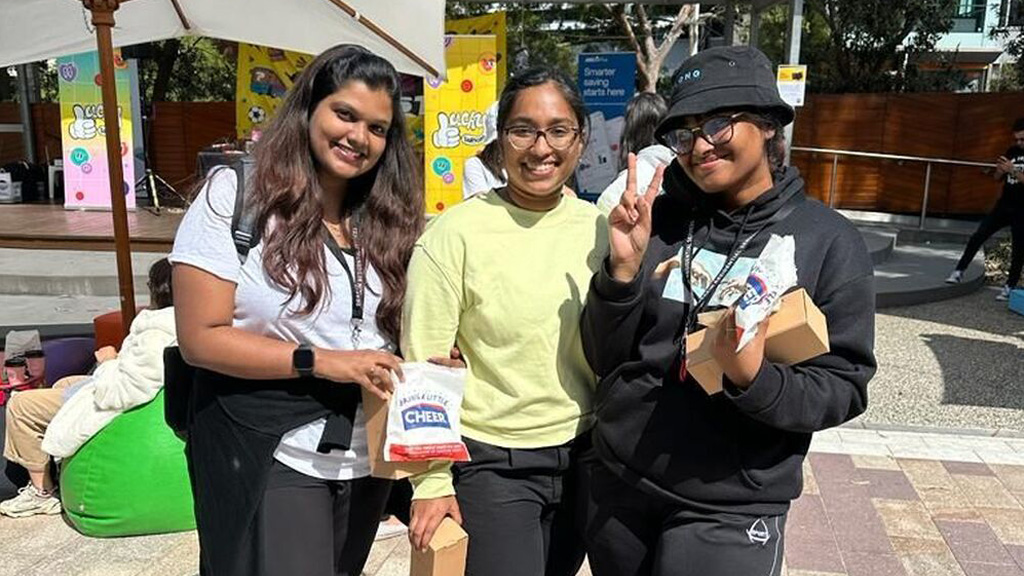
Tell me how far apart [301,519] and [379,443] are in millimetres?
268

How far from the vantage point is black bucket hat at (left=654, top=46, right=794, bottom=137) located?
149cm

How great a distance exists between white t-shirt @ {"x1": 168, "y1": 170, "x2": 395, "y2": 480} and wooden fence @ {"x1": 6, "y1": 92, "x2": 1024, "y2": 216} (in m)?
12.5

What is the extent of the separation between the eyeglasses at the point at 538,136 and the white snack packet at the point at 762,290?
57 cm

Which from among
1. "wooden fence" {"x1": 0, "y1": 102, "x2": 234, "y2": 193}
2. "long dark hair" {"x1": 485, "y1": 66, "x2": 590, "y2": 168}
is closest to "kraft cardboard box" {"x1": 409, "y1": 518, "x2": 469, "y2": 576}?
"long dark hair" {"x1": 485, "y1": 66, "x2": 590, "y2": 168}

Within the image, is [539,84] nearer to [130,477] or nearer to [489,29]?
[130,477]

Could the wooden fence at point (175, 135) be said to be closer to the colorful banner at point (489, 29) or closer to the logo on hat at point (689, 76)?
the colorful banner at point (489, 29)

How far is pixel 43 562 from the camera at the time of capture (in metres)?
3.06

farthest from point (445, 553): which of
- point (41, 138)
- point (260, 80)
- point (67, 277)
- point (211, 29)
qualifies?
point (41, 138)

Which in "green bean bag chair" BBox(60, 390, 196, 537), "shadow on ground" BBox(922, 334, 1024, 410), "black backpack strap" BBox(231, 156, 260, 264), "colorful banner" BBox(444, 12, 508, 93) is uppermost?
"colorful banner" BBox(444, 12, 508, 93)

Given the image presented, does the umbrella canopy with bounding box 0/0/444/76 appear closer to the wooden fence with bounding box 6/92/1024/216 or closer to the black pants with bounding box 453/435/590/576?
the black pants with bounding box 453/435/590/576

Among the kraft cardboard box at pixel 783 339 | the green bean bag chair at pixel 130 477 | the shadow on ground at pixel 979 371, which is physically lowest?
the shadow on ground at pixel 979 371

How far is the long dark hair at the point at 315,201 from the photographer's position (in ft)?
5.37

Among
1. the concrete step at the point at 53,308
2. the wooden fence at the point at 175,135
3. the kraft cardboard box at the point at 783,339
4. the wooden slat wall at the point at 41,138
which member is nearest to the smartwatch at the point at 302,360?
the kraft cardboard box at the point at 783,339

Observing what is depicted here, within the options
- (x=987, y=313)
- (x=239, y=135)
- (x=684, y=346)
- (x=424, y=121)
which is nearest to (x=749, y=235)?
(x=684, y=346)
